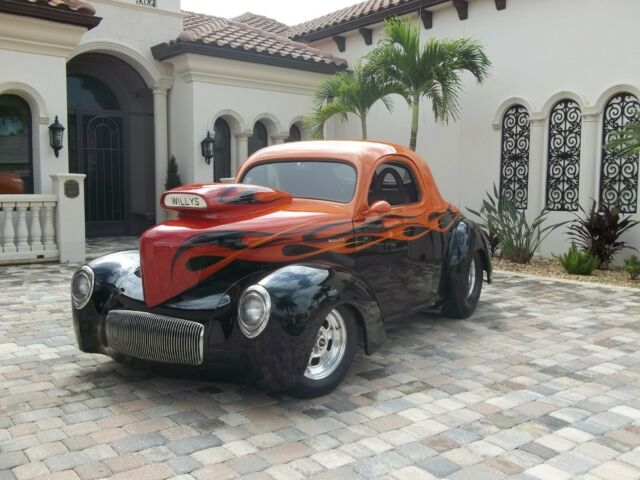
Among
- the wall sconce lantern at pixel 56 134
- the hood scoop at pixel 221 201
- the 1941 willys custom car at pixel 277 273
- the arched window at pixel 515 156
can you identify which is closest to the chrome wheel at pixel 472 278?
the 1941 willys custom car at pixel 277 273

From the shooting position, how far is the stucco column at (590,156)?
1061 cm

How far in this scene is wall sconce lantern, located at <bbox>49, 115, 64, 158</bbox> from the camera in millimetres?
10625

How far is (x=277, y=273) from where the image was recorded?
13.4 feet

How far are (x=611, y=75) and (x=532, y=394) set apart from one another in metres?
7.94

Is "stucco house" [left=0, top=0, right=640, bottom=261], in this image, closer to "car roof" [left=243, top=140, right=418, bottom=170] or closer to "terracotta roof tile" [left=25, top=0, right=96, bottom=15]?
"terracotta roof tile" [left=25, top=0, right=96, bottom=15]

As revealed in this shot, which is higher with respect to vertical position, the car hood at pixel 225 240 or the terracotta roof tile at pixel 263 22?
the terracotta roof tile at pixel 263 22

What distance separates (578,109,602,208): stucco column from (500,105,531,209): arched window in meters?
1.24

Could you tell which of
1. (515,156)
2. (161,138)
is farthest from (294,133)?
(515,156)

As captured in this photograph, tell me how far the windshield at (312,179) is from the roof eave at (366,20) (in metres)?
8.96

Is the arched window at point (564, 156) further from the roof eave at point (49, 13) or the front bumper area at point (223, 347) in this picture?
the front bumper area at point (223, 347)

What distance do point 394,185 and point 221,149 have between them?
921cm

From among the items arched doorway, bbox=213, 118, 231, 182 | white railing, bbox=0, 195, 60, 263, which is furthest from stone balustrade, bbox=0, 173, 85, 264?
arched doorway, bbox=213, 118, 231, 182

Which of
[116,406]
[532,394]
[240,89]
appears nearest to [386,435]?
[532,394]

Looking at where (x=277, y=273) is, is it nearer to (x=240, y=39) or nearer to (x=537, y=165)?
(x=537, y=165)
